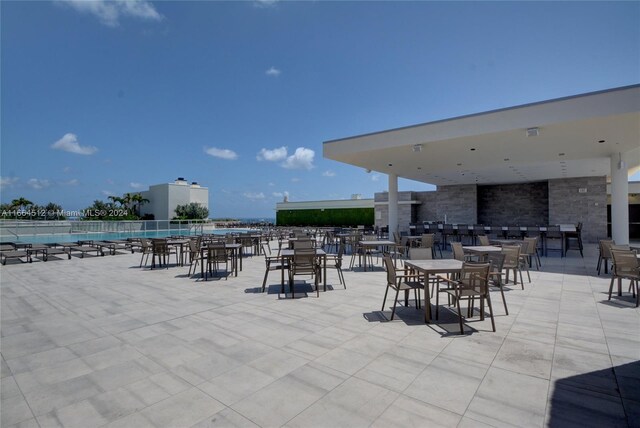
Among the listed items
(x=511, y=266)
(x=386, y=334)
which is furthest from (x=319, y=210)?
(x=386, y=334)

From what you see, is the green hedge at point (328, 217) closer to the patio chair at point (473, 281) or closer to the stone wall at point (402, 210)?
the stone wall at point (402, 210)

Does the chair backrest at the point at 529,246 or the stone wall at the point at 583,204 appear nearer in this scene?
the chair backrest at the point at 529,246

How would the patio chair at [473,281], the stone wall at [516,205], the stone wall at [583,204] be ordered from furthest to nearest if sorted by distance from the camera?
the stone wall at [516,205] → the stone wall at [583,204] → the patio chair at [473,281]

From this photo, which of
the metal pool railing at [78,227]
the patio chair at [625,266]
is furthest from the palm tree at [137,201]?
the patio chair at [625,266]

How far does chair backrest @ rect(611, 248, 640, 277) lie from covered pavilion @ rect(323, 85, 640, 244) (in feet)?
10.4

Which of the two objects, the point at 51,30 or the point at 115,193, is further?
the point at 115,193

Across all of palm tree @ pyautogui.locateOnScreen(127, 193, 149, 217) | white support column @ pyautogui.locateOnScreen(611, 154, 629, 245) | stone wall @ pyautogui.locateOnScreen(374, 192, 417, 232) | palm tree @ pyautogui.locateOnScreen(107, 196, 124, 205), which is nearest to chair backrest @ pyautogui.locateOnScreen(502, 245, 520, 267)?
white support column @ pyautogui.locateOnScreen(611, 154, 629, 245)

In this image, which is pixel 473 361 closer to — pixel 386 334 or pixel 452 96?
pixel 386 334

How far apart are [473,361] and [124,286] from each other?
261 inches

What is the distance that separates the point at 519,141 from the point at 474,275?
6655 mm

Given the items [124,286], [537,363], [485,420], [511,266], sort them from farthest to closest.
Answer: [124,286] < [511,266] < [537,363] < [485,420]

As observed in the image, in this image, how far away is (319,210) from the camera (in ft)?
100

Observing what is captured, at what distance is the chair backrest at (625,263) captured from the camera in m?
4.96

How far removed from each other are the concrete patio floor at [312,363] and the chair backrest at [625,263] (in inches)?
17.7
